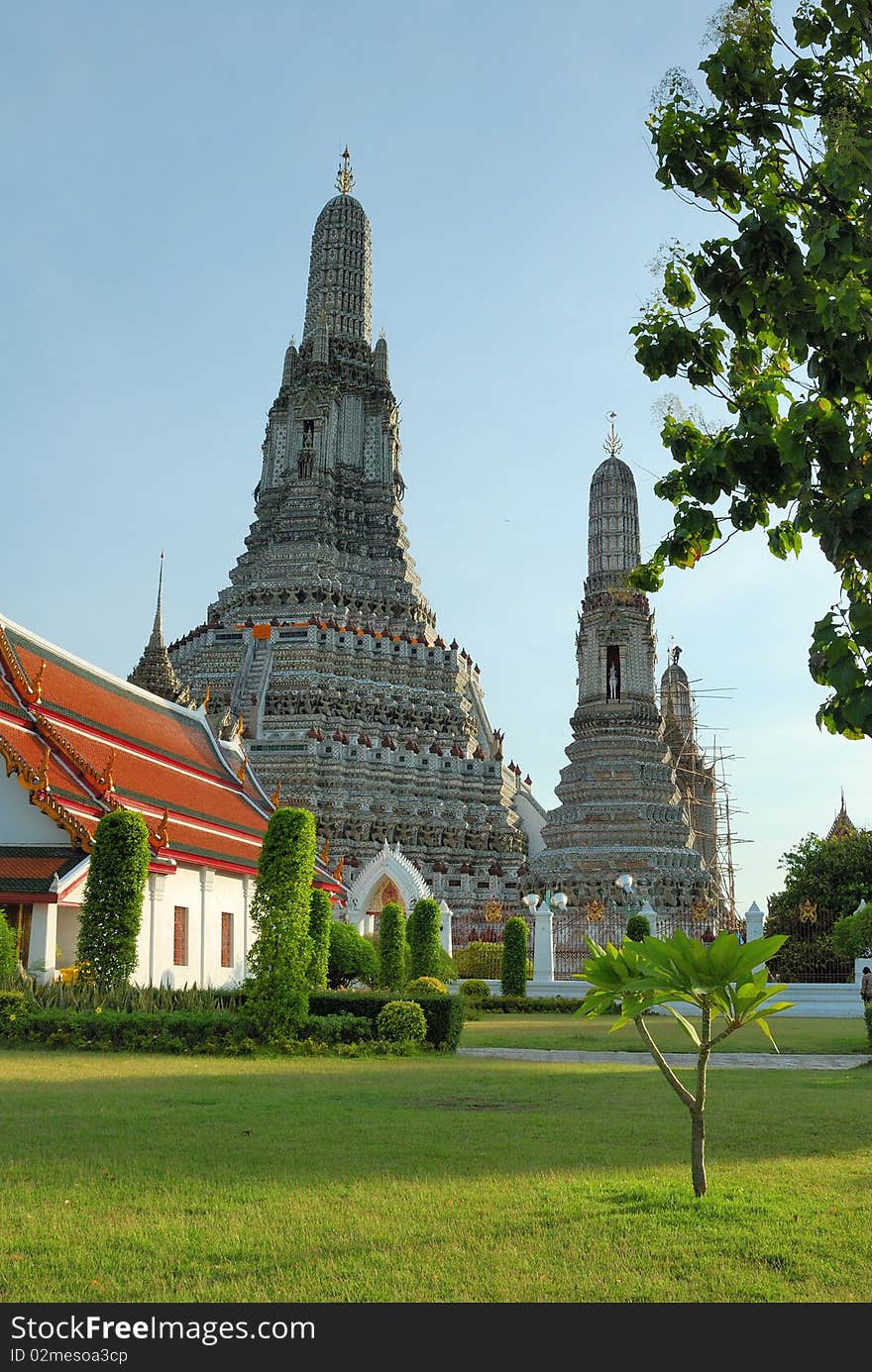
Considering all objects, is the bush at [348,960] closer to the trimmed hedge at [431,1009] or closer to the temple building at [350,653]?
the trimmed hedge at [431,1009]

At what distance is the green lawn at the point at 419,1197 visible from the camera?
5.62 metres

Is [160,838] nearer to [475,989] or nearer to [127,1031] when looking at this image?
[127,1031]

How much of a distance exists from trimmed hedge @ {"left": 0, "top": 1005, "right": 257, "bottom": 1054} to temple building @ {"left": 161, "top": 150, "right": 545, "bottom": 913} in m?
25.3

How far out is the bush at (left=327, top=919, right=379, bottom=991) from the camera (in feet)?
96.3

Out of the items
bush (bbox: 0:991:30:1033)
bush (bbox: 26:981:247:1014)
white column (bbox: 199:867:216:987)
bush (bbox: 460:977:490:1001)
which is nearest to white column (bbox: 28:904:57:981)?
bush (bbox: 26:981:247:1014)

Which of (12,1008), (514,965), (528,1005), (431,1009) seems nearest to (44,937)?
(12,1008)

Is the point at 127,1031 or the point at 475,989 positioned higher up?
the point at 127,1031

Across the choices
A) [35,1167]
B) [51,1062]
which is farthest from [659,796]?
[35,1167]

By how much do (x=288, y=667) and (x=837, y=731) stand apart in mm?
50815

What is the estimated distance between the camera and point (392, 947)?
30625mm

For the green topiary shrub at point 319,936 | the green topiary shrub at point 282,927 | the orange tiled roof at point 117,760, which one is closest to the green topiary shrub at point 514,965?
the orange tiled roof at point 117,760

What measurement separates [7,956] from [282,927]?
4.03 metres

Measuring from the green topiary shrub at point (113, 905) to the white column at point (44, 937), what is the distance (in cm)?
148

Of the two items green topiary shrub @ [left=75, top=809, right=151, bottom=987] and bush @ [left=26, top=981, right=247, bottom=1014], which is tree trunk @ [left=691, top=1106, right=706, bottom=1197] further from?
green topiary shrub @ [left=75, top=809, right=151, bottom=987]
